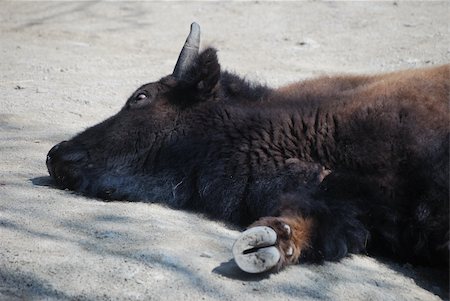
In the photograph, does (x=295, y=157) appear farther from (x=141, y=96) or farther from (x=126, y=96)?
(x=126, y=96)

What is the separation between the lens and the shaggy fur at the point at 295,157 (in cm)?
418

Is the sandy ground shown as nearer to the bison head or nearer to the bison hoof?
the bison hoof

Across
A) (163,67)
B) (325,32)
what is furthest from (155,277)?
(325,32)

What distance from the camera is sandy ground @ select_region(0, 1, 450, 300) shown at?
3508 mm

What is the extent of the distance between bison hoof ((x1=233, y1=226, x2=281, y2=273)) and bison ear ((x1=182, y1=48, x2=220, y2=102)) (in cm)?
168

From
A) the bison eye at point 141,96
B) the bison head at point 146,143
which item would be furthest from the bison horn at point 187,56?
the bison eye at point 141,96

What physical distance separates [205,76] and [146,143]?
0.62 meters

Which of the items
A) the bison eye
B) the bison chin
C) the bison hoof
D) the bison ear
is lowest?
the bison chin

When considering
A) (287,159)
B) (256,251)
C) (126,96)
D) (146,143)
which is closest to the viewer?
(256,251)

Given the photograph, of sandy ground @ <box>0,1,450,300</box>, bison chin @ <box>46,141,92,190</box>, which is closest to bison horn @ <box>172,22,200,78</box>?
bison chin @ <box>46,141,92,190</box>

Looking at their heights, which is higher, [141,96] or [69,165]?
[141,96]

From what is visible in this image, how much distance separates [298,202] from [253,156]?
0.53 m

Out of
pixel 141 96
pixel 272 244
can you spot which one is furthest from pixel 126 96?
pixel 272 244

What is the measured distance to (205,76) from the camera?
516cm
